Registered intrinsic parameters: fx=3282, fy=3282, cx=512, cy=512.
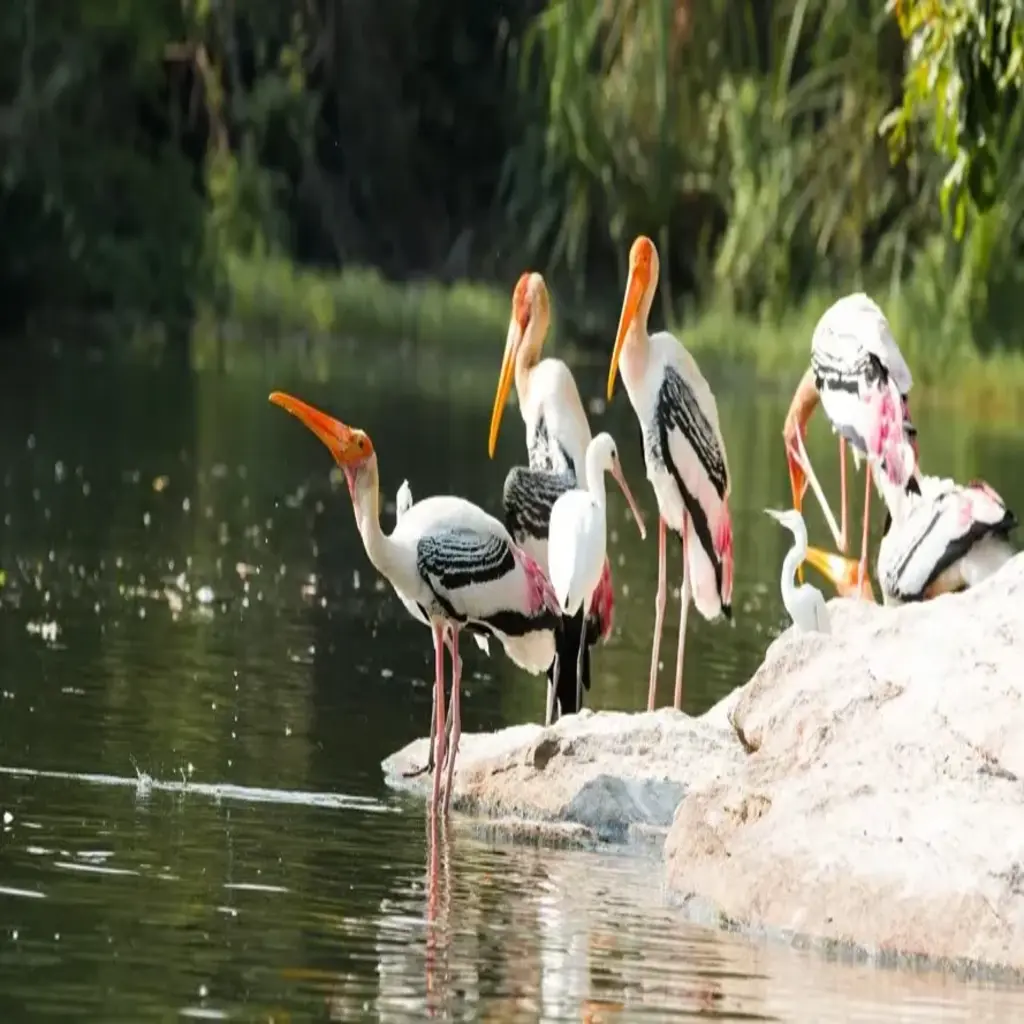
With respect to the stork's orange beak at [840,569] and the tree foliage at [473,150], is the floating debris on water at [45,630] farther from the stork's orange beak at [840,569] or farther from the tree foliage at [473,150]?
the tree foliage at [473,150]

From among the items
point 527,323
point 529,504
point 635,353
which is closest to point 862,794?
point 529,504

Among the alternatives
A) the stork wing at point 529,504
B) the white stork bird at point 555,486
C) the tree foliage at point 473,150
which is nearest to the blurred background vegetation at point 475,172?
the tree foliage at point 473,150

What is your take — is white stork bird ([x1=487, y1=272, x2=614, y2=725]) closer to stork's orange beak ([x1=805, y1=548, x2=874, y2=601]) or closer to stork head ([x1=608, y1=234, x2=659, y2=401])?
stork head ([x1=608, y1=234, x2=659, y2=401])

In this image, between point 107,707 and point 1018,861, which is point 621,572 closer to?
point 107,707

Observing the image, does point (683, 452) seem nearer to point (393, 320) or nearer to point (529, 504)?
point (529, 504)

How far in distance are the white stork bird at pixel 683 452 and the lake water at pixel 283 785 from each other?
0.67 m

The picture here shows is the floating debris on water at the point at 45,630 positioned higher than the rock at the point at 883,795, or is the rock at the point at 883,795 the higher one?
the rock at the point at 883,795

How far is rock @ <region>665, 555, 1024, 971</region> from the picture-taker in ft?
23.1

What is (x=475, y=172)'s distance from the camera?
34000 millimetres

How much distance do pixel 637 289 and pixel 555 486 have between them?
1.20 m

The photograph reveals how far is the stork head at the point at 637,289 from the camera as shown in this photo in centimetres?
1089

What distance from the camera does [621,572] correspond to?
15875mm

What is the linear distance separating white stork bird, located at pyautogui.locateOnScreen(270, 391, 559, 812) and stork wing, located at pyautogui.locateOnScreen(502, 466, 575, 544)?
1.94ft

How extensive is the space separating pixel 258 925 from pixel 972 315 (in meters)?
18.6
